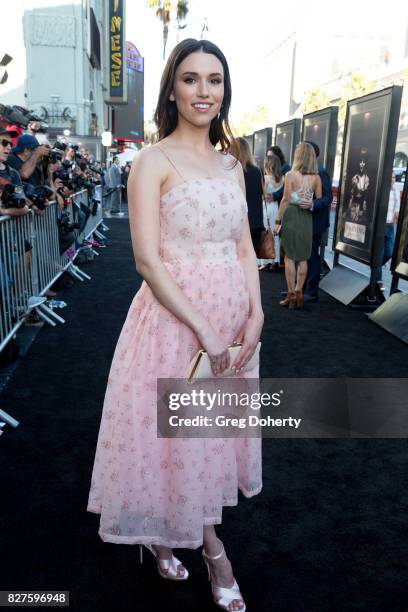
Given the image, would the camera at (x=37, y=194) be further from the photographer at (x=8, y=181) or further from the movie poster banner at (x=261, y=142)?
the movie poster banner at (x=261, y=142)

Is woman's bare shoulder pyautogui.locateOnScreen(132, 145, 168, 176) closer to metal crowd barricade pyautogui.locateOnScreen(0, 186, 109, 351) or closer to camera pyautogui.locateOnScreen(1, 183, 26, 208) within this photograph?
metal crowd barricade pyautogui.locateOnScreen(0, 186, 109, 351)

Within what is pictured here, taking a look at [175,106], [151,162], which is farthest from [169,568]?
[175,106]

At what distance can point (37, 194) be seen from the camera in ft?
18.4

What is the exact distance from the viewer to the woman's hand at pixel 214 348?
5.84 feet

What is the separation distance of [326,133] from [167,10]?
92.2 ft

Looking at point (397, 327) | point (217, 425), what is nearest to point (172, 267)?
point (217, 425)

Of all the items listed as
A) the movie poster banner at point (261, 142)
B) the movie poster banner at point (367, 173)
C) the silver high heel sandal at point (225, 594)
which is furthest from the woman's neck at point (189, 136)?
the movie poster banner at point (261, 142)

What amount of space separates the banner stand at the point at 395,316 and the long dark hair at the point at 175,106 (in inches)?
158

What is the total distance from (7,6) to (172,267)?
847 inches

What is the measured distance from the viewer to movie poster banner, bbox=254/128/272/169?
12.1 meters

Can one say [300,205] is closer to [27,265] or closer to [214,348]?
[27,265]

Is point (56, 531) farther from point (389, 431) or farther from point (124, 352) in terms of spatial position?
point (389, 431)

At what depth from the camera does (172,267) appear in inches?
73.7

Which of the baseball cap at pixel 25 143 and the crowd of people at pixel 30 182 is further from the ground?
the baseball cap at pixel 25 143
